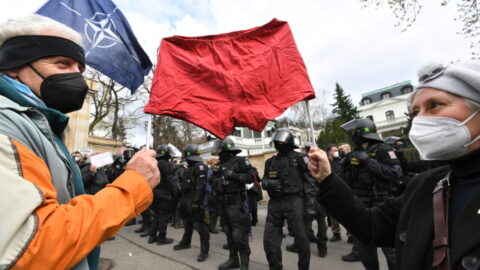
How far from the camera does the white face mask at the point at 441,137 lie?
1357 mm

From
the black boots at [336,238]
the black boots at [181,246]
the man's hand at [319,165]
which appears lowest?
the black boots at [336,238]

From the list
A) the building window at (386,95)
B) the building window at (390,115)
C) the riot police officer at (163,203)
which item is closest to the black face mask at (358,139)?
the riot police officer at (163,203)

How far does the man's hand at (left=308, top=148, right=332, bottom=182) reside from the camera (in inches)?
73.9

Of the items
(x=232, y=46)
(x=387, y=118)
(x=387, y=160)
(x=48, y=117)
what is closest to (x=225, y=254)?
(x=387, y=160)

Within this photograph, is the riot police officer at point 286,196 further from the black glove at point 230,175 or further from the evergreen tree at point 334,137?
the evergreen tree at point 334,137

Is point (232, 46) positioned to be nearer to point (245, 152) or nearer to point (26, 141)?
point (26, 141)

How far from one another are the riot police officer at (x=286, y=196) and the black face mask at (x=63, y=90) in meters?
3.83

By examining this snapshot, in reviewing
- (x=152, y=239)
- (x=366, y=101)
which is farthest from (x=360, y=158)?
(x=366, y=101)

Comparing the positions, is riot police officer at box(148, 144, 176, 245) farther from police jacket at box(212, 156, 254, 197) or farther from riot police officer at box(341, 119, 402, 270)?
riot police officer at box(341, 119, 402, 270)

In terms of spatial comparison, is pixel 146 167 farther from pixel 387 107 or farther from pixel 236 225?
pixel 387 107

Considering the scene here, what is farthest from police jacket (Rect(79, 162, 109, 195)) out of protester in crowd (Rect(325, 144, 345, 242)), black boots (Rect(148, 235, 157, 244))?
protester in crowd (Rect(325, 144, 345, 242))

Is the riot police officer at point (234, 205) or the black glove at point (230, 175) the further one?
the black glove at point (230, 175)

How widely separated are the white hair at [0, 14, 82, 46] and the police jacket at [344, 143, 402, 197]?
452cm

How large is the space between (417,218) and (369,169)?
3.34 metres
